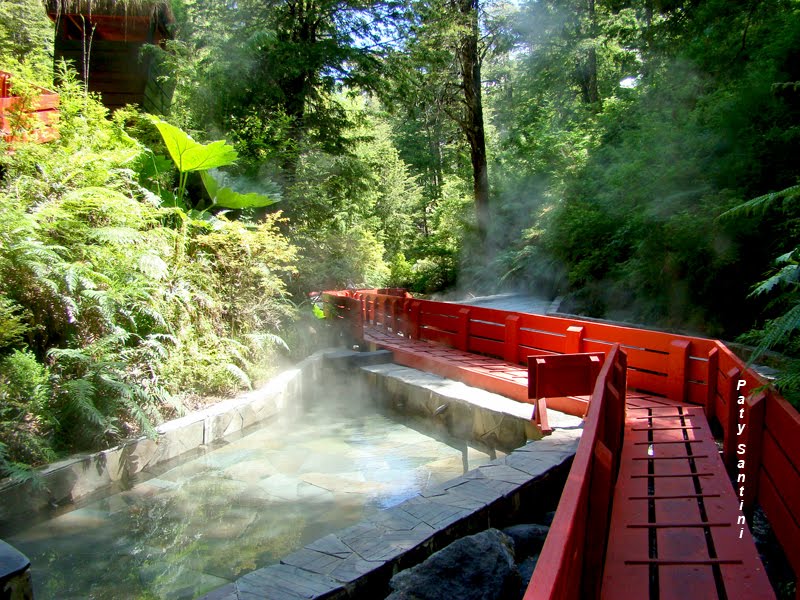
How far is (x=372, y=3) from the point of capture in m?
15.0

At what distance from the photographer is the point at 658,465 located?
14.8 ft

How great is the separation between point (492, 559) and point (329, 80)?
13.3m

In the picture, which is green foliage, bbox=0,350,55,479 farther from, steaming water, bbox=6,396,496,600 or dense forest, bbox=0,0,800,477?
steaming water, bbox=6,396,496,600

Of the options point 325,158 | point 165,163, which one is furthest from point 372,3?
point 165,163

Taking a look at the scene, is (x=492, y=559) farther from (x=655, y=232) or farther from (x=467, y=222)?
(x=467, y=222)

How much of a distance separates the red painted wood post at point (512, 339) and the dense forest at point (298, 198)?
3.21m

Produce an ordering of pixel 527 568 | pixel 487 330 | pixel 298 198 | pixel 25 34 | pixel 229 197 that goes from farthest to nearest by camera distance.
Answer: pixel 25 34
pixel 298 198
pixel 229 197
pixel 487 330
pixel 527 568

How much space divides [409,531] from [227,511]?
2.17 metres

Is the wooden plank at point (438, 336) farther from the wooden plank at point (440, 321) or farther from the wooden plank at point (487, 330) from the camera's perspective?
the wooden plank at point (487, 330)

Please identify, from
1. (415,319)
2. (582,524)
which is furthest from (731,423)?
(415,319)

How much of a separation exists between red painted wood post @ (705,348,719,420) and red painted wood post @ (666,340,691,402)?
46cm

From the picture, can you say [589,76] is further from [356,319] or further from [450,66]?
[356,319]

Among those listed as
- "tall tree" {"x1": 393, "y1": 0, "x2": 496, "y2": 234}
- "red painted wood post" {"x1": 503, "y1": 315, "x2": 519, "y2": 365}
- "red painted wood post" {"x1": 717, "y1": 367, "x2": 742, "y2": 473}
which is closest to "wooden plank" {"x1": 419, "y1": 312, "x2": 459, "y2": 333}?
"red painted wood post" {"x1": 503, "y1": 315, "x2": 519, "y2": 365}

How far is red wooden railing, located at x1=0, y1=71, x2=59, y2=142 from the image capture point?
793 cm
